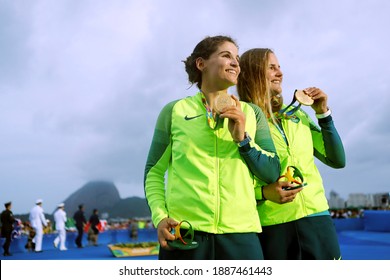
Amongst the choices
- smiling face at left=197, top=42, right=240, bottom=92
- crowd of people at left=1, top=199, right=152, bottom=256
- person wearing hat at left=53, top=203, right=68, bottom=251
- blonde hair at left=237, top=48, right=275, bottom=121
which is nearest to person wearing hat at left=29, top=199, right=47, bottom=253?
crowd of people at left=1, top=199, right=152, bottom=256

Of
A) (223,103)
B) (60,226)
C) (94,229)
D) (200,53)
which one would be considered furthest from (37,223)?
(223,103)

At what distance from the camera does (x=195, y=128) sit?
1.70 m

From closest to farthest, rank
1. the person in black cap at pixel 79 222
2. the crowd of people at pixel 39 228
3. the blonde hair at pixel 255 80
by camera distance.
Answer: the blonde hair at pixel 255 80, the crowd of people at pixel 39 228, the person in black cap at pixel 79 222

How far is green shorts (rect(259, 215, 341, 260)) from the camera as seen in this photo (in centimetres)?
203

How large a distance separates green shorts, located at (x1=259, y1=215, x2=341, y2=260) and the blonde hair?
0.52m

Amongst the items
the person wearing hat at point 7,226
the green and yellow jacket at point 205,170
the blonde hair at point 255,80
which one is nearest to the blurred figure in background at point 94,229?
the person wearing hat at point 7,226

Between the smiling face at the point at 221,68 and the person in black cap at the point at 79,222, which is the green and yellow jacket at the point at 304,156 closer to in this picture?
the smiling face at the point at 221,68

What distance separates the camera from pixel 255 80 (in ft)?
7.30

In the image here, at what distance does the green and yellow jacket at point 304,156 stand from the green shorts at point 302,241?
3 centimetres

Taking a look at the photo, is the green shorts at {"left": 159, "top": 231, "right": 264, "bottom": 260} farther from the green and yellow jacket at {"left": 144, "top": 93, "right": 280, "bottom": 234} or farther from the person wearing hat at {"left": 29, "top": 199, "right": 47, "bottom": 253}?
the person wearing hat at {"left": 29, "top": 199, "right": 47, "bottom": 253}

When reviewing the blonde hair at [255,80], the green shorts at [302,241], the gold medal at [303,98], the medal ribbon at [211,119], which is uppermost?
the blonde hair at [255,80]

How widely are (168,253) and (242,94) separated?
95 centimetres

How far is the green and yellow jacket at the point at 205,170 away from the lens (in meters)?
1.58

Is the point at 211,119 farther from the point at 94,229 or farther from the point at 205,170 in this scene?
the point at 94,229
